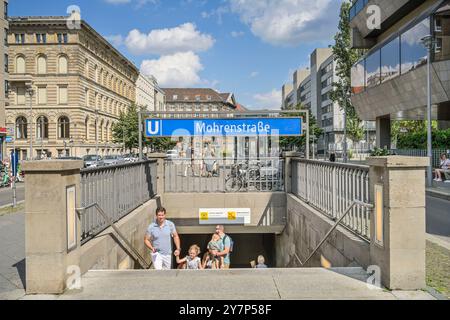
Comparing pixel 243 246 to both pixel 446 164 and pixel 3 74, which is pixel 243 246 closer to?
pixel 446 164

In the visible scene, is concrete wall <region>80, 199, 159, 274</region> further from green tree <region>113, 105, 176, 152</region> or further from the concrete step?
green tree <region>113, 105, 176, 152</region>

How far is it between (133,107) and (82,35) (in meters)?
13.9

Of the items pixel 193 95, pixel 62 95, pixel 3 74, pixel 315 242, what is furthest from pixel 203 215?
pixel 193 95

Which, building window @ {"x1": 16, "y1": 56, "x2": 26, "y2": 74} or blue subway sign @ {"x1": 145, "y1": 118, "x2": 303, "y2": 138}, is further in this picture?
building window @ {"x1": 16, "y1": 56, "x2": 26, "y2": 74}

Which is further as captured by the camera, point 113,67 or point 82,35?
point 113,67

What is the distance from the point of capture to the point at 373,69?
31047mm

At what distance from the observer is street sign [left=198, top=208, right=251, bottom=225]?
1248cm

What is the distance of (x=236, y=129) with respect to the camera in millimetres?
10805

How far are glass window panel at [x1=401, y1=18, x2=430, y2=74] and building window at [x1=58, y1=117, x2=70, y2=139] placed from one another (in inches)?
1801

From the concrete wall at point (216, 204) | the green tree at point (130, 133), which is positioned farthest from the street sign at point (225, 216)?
the green tree at point (130, 133)

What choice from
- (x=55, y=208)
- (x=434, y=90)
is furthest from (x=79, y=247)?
(x=434, y=90)

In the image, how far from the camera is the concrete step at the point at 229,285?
14.5ft

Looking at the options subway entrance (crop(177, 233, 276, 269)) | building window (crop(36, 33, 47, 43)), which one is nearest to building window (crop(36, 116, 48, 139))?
building window (crop(36, 33, 47, 43))

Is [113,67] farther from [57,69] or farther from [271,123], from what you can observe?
[271,123]
